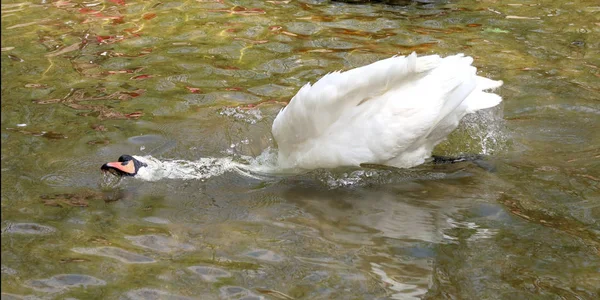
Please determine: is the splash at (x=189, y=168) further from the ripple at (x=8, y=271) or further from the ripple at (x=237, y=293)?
the ripple at (x=237, y=293)

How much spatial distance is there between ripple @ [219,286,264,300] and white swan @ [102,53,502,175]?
149cm

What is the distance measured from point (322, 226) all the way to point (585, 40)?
4.94 metres

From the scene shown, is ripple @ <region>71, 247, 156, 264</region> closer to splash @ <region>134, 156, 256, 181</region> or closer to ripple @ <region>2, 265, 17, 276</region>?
ripple @ <region>2, 265, 17, 276</region>

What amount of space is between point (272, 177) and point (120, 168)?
1192 millimetres

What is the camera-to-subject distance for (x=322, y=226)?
16.6ft

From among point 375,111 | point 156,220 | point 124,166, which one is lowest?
point 156,220

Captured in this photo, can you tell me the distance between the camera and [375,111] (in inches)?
215

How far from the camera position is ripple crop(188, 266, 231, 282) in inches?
171

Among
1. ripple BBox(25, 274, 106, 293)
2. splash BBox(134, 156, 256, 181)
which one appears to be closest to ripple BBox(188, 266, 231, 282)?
ripple BBox(25, 274, 106, 293)

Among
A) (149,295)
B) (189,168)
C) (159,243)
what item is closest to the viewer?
(149,295)

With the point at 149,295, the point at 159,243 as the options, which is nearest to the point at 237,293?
the point at 149,295

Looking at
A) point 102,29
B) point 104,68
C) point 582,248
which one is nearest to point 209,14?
point 102,29

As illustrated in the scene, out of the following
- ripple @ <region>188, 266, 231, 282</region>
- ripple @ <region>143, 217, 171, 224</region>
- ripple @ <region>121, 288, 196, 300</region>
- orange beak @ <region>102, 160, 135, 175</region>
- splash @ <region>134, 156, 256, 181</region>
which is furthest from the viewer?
splash @ <region>134, 156, 256, 181</region>

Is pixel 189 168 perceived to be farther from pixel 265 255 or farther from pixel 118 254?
pixel 265 255
